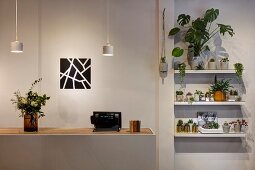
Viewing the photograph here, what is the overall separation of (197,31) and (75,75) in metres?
2.02

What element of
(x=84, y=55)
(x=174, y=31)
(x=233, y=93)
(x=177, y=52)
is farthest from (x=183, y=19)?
(x=84, y=55)

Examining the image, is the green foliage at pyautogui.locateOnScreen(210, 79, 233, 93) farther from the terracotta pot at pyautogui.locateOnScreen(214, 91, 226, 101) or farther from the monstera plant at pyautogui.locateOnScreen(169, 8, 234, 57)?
the monstera plant at pyautogui.locateOnScreen(169, 8, 234, 57)

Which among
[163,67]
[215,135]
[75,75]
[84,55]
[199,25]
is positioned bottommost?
[215,135]

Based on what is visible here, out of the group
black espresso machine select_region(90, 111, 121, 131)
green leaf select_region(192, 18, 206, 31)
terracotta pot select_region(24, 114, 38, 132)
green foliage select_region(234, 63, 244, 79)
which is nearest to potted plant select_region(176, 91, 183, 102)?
green foliage select_region(234, 63, 244, 79)

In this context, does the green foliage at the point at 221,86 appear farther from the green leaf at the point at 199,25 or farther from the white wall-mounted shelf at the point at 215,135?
the green leaf at the point at 199,25

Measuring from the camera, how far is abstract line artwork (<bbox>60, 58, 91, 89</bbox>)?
5.78 m

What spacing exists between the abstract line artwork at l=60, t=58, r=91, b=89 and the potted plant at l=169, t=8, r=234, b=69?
1415mm

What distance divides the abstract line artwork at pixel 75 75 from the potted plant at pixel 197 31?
4.64ft

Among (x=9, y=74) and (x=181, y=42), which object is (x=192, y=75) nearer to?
(x=181, y=42)

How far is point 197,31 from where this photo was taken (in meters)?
5.41

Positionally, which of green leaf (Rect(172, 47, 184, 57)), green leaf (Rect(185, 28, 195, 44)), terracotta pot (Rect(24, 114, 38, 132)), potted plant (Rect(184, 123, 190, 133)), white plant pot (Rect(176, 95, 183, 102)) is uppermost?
green leaf (Rect(185, 28, 195, 44))

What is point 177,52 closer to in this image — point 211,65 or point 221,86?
point 211,65

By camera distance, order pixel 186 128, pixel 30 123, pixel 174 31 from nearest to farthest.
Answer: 1. pixel 30 123
2. pixel 174 31
3. pixel 186 128

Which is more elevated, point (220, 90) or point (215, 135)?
point (220, 90)
